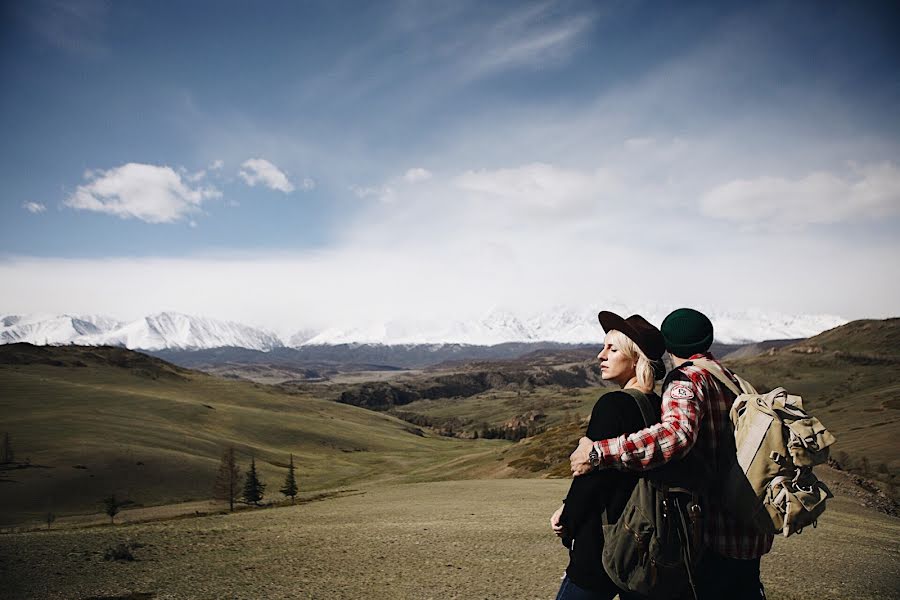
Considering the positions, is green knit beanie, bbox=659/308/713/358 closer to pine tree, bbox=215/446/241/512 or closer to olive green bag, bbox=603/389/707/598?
olive green bag, bbox=603/389/707/598

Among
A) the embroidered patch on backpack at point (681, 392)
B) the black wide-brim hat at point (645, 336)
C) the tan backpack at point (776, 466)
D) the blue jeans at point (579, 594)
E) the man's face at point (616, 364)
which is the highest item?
the black wide-brim hat at point (645, 336)

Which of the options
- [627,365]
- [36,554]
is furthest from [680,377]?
[36,554]

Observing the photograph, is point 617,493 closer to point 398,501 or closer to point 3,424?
point 398,501

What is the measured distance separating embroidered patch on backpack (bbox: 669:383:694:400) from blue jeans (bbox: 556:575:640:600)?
1560 mm

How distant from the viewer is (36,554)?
14180mm

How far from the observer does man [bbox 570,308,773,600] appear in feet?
12.6

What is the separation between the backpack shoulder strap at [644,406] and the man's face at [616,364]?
1.24 feet

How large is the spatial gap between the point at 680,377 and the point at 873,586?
500 inches

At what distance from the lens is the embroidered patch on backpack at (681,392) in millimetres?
4008

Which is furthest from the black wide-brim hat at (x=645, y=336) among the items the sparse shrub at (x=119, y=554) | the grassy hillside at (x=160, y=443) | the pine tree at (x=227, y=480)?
the grassy hillside at (x=160, y=443)

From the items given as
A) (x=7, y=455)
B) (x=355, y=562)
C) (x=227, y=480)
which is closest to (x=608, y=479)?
(x=355, y=562)

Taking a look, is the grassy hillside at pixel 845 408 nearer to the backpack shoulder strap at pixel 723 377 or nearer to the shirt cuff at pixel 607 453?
the backpack shoulder strap at pixel 723 377

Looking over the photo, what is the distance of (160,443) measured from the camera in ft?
230

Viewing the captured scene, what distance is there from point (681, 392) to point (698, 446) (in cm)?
52
